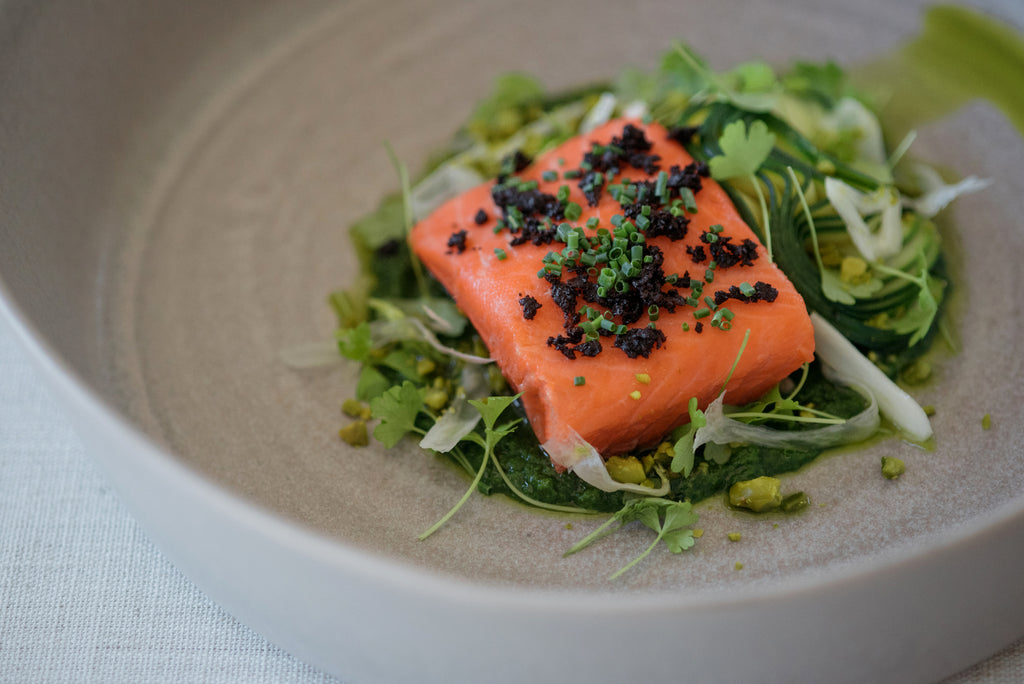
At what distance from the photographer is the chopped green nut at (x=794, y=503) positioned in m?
2.42

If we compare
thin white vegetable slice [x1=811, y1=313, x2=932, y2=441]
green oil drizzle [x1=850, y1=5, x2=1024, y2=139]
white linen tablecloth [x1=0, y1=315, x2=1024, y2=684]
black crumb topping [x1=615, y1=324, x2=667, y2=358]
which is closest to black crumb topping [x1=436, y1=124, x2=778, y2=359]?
black crumb topping [x1=615, y1=324, x2=667, y2=358]

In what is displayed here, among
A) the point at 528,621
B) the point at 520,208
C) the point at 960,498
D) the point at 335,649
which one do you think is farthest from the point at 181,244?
the point at 960,498

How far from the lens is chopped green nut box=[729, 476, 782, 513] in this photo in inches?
94.4

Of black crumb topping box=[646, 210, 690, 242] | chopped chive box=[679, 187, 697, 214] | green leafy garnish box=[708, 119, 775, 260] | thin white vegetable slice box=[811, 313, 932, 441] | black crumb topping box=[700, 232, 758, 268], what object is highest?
green leafy garnish box=[708, 119, 775, 260]

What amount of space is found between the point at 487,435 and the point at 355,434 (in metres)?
0.44

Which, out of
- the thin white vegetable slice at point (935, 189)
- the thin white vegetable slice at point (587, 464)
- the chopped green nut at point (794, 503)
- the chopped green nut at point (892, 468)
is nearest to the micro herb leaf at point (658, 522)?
the thin white vegetable slice at point (587, 464)

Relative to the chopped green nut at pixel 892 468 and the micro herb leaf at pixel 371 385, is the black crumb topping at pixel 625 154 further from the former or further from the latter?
the chopped green nut at pixel 892 468

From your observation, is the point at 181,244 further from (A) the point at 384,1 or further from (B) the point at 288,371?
(A) the point at 384,1

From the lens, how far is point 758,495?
94.5 inches

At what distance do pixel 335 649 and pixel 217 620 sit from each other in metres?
0.49

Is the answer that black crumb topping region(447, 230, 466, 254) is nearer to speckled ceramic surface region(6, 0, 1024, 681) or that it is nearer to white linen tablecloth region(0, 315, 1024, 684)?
speckled ceramic surface region(6, 0, 1024, 681)

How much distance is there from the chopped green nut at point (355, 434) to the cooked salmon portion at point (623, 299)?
455mm

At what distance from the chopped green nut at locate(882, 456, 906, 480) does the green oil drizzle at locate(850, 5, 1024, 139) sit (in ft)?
4.83

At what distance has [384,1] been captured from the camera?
3.78m
